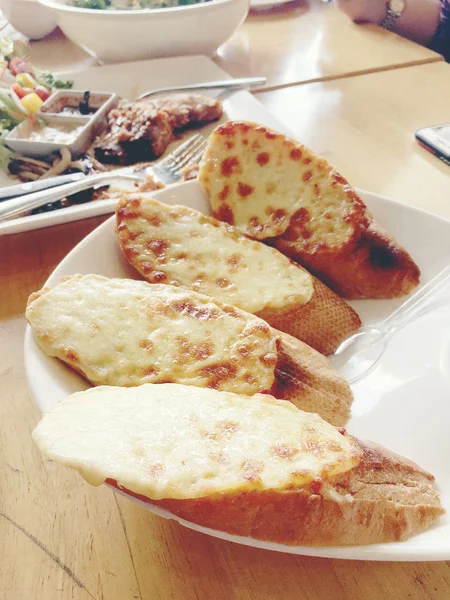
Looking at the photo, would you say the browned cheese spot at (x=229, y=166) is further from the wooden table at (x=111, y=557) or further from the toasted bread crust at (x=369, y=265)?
the wooden table at (x=111, y=557)

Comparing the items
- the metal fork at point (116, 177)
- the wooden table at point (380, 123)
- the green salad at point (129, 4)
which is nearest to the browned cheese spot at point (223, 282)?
the metal fork at point (116, 177)

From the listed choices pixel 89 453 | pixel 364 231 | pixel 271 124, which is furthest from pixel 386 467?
pixel 271 124

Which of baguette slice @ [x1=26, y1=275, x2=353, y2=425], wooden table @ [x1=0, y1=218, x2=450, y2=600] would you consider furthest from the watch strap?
wooden table @ [x1=0, y1=218, x2=450, y2=600]

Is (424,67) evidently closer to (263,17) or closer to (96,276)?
(263,17)

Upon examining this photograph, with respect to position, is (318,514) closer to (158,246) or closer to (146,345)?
(146,345)

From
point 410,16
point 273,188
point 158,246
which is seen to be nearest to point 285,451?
point 158,246

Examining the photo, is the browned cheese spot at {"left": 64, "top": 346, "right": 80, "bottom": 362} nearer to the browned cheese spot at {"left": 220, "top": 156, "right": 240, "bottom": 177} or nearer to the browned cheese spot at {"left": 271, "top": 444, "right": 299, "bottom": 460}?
the browned cheese spot at {"left": 271, "top": 444, "right": 299, "bottom": 460}
